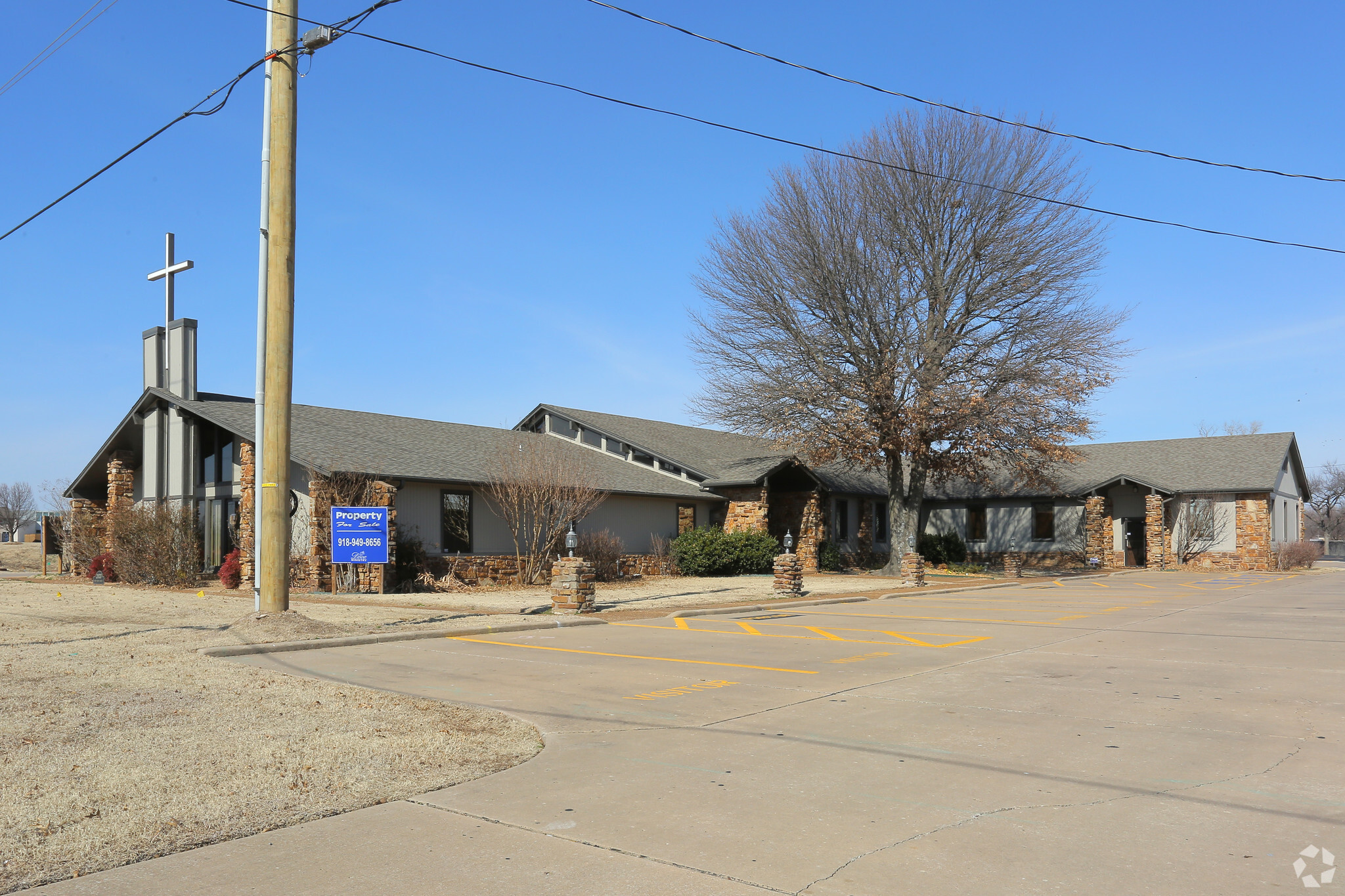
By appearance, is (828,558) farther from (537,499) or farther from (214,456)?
(214,456)

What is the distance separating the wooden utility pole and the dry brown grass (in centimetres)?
208

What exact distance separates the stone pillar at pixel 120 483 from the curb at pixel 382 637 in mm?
19124

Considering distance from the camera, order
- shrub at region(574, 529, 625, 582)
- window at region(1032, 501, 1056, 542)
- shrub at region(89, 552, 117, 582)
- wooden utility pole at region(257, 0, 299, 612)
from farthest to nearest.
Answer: window at region(1032, 501, 1056, 542), shrub at region(574, 529, 625, 582), shrub at region(89, 552, 117, 582), wooden utility pole at region(257, 0, 299, 612)

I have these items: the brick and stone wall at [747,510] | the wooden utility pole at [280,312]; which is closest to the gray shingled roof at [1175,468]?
the brick and stone wall at [747,510]

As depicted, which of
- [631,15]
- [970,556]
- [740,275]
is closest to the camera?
[631,15]

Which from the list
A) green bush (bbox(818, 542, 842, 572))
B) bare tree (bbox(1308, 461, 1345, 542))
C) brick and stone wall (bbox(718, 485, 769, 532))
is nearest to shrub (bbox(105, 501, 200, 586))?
brick and stone wall (bbox(718, 485, 769, 532))

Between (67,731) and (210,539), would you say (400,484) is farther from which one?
(67,731)

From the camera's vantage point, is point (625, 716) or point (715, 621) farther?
point (715, 621)

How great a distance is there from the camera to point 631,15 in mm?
13469

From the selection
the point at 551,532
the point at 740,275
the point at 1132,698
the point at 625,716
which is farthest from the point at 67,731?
the point at 740,275

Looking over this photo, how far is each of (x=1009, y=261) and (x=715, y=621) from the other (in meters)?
18.4

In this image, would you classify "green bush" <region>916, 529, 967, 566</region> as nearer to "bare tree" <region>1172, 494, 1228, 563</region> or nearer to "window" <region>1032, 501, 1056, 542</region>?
"window" <region>1032, 501, 1056, 542</region>

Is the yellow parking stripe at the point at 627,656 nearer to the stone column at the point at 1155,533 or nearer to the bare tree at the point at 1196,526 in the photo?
the stone column at the point at 1155,533

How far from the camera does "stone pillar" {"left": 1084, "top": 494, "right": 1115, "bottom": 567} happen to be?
132ft
